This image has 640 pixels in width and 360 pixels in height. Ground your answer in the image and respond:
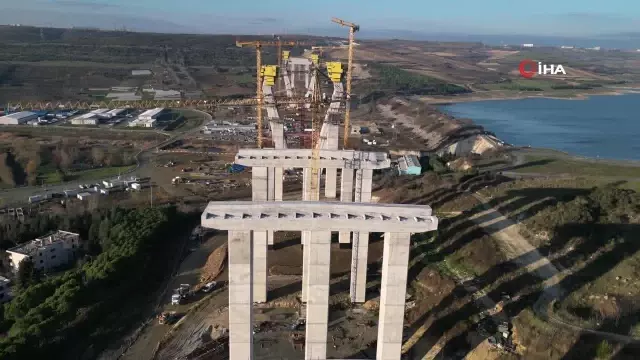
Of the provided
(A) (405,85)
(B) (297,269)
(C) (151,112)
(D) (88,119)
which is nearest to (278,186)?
(B) (297,269)

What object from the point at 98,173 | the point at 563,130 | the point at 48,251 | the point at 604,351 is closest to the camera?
the point at 604,351

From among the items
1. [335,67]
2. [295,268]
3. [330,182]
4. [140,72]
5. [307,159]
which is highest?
[335,67]

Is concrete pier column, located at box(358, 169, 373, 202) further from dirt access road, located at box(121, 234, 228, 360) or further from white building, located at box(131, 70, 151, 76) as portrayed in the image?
white building, located at box(131, 70, 151, 76)

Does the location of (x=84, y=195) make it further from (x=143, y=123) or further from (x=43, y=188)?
(x=143, y=123)

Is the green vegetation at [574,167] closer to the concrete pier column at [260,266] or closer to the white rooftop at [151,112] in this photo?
the concrete pier column at [260,266]

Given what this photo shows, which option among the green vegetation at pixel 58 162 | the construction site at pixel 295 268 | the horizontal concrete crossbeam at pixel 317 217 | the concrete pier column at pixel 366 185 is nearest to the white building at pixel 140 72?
the green vegetation at pixel 58 162

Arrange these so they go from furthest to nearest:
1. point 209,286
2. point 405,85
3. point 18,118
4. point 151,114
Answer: point 405,85, point 151,114, point 18,118, point 209,286

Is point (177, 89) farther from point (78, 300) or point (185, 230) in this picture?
point (78, 300)

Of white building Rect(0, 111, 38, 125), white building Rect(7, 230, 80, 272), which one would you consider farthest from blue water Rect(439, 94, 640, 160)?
white building Rect(0, 111, 38, 125)
